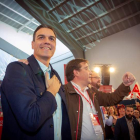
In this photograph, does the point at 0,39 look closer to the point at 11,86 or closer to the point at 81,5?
the point at 81,5

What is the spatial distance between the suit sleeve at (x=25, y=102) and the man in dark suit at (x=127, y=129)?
Result: 3310mm

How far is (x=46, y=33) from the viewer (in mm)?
1242

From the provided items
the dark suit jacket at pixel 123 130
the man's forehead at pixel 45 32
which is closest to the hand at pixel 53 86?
the man's forehead at pixel 45 32

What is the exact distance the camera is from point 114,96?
6.34 feet

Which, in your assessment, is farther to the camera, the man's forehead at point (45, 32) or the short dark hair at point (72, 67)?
the short dark hair at point (72, 67)

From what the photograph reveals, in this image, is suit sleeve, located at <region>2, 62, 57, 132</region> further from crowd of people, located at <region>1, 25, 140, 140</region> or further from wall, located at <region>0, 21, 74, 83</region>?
wall, located at <region>0, 21, 74, 83</region>

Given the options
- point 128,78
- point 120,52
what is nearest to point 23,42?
point 120,52

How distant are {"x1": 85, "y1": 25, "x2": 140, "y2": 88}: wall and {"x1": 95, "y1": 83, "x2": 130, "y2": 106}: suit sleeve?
6.96m

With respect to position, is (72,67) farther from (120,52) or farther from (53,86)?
(120,52)

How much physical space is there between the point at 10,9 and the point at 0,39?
180 centimetres

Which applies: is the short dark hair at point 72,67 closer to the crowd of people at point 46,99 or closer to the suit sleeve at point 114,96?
the crowd of people at point 46,99

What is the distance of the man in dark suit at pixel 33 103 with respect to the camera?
754 millimetres

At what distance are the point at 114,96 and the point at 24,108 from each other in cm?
148

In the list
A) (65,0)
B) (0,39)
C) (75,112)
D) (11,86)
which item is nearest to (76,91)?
(75,112)
